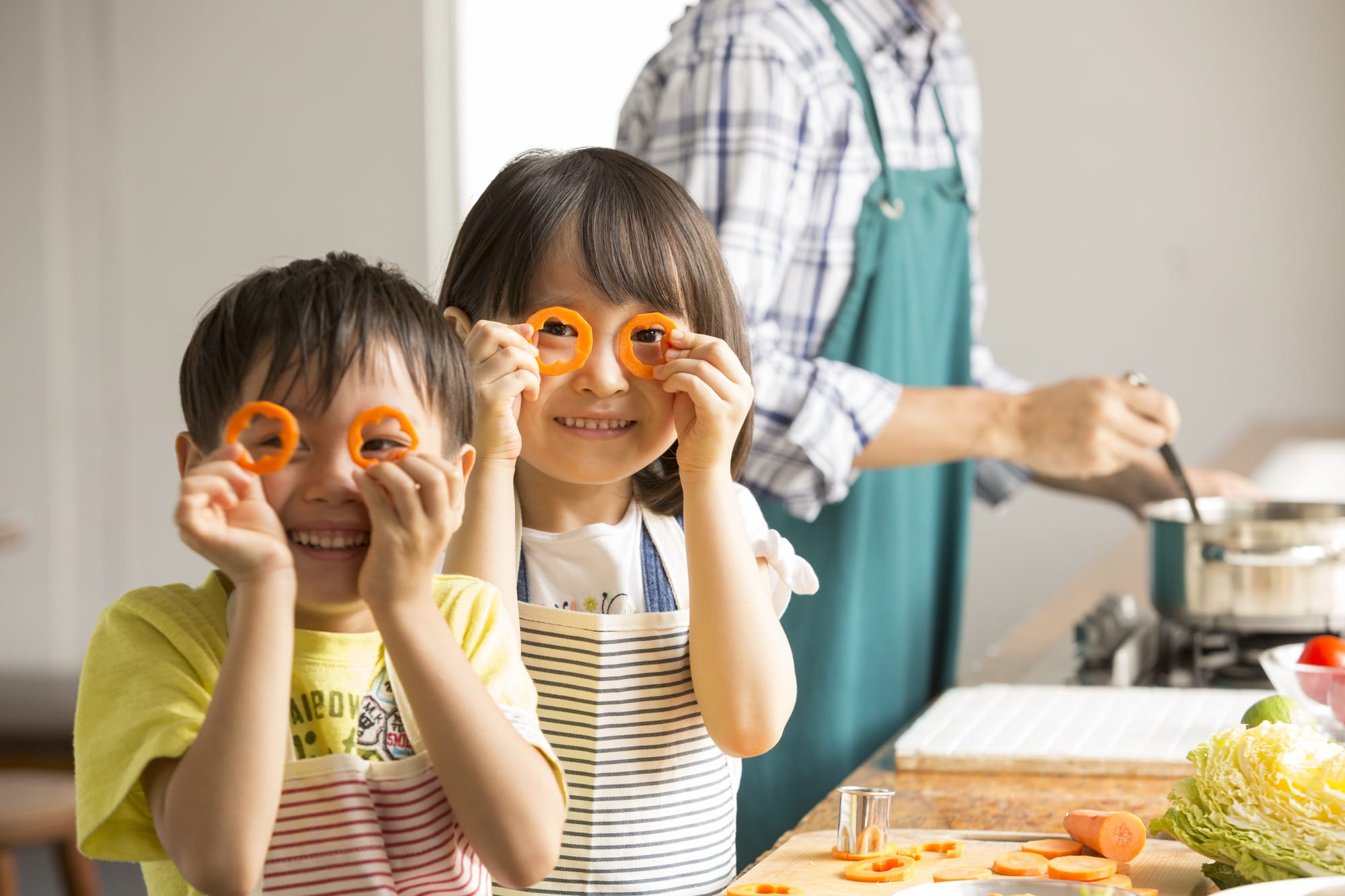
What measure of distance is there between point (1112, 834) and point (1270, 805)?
0.43 feet

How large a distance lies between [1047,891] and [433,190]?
372 centimetres

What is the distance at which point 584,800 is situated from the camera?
1087mm

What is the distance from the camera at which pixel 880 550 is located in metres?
1.93

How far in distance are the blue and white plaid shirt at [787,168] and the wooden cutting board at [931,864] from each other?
67 cm

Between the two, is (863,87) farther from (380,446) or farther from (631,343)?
(380,446)

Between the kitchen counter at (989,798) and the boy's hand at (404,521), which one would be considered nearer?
the boy's hand at (404,521)

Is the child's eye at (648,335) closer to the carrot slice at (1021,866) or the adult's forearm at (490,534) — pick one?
the adult's forearm at (490,534)

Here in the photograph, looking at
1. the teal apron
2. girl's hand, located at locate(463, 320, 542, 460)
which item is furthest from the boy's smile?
the teal apron

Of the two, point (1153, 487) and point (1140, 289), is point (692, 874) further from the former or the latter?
point (1140, 289)

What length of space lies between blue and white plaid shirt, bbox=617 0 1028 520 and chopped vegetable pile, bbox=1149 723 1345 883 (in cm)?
79

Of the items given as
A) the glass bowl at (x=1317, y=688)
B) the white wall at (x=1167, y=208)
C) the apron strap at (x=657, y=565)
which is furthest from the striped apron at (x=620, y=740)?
the white wall at (x=1167, y=208)

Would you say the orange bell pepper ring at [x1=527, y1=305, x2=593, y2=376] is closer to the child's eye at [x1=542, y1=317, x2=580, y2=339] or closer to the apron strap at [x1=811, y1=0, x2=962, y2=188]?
the child's eye at [x1=542, y1=317, x2=580, y2=339]

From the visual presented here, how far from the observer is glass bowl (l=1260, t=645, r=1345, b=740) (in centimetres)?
124

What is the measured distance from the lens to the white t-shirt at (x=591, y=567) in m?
1.14
